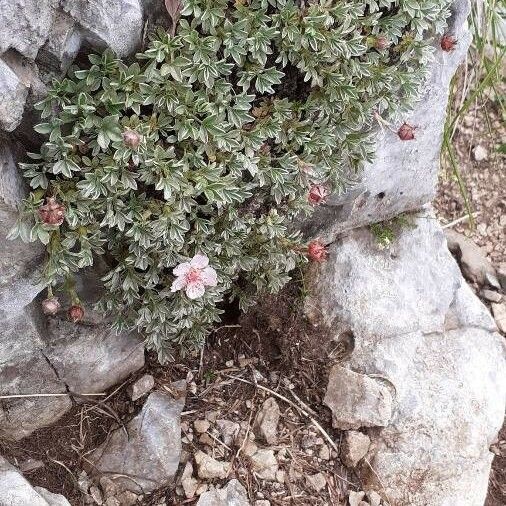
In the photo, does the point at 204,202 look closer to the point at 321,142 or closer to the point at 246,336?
the point at 321,142

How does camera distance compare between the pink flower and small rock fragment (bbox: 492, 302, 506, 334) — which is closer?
the pink flower

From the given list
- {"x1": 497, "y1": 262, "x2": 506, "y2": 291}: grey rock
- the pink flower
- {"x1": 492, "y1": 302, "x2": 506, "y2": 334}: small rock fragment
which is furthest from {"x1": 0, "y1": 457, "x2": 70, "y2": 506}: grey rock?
{"x1": 497, "y1": 262, "x2": 506, "y2": 291}: grey rock

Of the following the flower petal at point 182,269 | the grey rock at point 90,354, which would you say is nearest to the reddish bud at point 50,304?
the grey rock at point 90,354

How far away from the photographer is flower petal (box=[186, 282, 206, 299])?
279cm

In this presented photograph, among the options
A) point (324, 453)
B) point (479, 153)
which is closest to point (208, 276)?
point (324, 453)

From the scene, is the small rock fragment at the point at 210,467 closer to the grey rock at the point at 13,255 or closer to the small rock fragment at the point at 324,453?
the small rock fragment at the point at 324,453

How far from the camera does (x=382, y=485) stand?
3375mm

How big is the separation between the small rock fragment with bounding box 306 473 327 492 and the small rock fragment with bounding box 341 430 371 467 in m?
0.13

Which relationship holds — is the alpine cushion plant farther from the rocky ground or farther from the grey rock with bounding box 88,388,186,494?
the rocky ground

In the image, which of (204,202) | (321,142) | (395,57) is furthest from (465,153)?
(204,202)

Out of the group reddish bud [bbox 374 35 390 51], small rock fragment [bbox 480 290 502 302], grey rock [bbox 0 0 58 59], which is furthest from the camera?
small rock fragment [bbox 480 290 502 302]

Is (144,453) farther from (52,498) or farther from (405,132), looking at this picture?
(405,132)

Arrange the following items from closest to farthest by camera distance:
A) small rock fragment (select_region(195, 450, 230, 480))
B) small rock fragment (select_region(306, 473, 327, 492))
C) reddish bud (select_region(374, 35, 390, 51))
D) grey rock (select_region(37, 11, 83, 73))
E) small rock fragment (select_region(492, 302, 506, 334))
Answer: grey rock (select_region(37, 11, 83, 73)) < reddish bud (select_region(374, 35, 390, 51)) < small rock fragment (select_region(195, 450, 230, 480)) < small rock fragment (select_region(306, 473, 327, 492)) < small rock fragment (select_region(492, 302, 506, 334))

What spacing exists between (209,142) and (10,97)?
69cm
